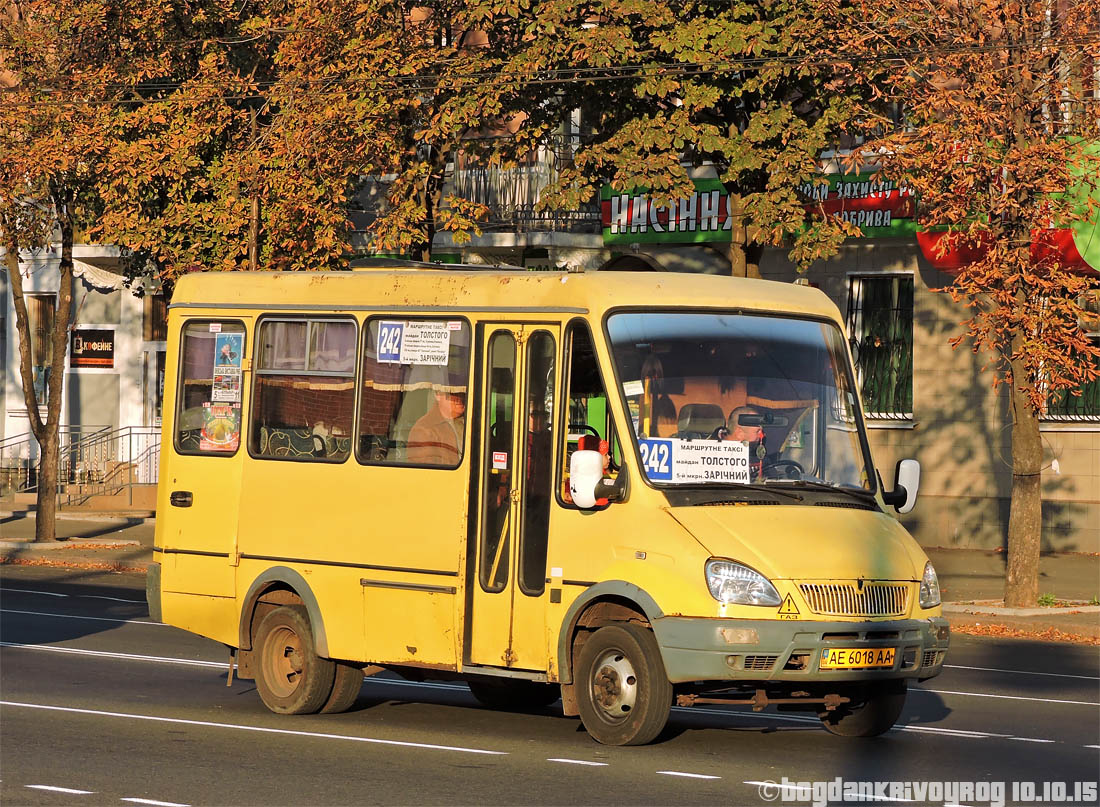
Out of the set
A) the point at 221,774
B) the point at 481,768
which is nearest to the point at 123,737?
the point at 221,774

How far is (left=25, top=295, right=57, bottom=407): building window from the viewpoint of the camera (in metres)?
40.1

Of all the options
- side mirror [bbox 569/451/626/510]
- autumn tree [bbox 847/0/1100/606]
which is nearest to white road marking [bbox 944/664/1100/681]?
autumn tree [bbox 847/0/1100/606]

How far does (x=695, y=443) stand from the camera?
10.9 m

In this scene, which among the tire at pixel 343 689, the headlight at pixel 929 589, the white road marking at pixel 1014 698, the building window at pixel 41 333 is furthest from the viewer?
the building window at pixel 41 333

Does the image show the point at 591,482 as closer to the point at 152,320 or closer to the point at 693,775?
the point at 693,775

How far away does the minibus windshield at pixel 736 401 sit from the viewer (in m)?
10.9

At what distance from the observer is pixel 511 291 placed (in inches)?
454

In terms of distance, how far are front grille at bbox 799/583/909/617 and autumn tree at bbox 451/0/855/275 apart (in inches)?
435

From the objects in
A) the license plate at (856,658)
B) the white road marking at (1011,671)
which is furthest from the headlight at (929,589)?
the white road marking at (1011,671)

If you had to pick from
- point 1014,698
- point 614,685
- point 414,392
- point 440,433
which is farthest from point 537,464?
point 1014,698

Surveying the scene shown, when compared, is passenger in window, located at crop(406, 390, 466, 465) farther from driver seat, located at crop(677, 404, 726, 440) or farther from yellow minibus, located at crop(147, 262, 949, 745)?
driver seat, located at crop(677, 404, 726, 440)

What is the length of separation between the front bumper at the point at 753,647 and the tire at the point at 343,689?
288 centimetres

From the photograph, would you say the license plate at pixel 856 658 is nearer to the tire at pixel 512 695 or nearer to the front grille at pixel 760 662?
the front grille at pixel 760 662

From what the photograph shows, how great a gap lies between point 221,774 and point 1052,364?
39.5ft
